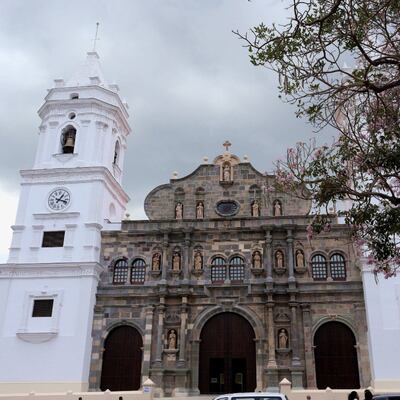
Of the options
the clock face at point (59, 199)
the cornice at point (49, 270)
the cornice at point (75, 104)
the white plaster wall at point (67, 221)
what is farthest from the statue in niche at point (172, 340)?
the cornice at point (75, 104)

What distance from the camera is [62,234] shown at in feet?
91.5

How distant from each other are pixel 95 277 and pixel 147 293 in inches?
116

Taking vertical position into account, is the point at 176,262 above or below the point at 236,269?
above

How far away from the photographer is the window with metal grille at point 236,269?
2666 cm

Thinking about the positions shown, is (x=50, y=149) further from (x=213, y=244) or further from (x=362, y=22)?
(x=362, y=22)

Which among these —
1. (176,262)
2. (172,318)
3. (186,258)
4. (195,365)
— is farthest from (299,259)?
(195,365)

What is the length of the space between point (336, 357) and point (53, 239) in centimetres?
1633

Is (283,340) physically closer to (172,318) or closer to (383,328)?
(383,328)

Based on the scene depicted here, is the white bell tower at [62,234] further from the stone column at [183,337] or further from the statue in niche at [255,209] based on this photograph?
the statue in niche at [255,209]

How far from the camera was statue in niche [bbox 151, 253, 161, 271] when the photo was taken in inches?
1077

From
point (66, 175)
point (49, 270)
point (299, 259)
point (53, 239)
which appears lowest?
point (49, 270)

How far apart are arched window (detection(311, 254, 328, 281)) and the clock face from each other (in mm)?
14177

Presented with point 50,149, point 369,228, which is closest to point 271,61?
point 369,228

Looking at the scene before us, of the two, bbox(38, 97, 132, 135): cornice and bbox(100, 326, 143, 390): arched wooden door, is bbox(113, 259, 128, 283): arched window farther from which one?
bbox(38, 97, 132, 135): cornice
